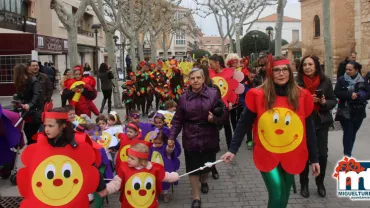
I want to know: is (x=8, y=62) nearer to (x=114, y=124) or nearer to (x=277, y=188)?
(x=114, y=124)

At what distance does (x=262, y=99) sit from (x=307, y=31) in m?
42.4

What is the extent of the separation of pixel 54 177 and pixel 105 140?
2007mm

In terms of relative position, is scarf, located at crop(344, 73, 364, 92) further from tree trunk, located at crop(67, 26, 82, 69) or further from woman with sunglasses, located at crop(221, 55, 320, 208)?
tree trunk, located at crop(67, 26, 82, 69)

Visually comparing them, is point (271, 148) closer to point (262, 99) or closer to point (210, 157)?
point (262, 99)

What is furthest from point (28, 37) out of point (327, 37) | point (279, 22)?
point (327, 37)

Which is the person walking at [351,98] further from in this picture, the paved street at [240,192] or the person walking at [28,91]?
the person walking at [28,91]

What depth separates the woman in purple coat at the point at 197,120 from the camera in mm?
5023

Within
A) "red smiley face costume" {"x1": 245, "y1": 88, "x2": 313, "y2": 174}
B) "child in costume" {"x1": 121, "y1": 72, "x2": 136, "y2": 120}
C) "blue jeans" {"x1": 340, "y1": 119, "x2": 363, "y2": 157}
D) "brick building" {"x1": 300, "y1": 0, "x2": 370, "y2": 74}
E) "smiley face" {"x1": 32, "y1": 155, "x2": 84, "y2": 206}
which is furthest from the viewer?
"brick building" {"x1": 300, "y1": 0, "x2": 370, "y2": 74}

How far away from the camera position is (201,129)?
506cm

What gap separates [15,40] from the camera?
69.7 feet

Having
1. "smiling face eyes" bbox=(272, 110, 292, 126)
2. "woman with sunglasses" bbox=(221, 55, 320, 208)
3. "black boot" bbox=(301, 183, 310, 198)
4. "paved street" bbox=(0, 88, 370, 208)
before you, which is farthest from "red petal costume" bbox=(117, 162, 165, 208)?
"black boot" bbox=(301, 183, 310, 198)

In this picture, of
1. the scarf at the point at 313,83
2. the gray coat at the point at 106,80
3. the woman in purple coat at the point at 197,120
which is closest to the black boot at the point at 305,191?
the scarf at the point at 313,83

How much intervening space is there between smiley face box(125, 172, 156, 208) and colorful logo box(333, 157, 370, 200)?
2.62 metres

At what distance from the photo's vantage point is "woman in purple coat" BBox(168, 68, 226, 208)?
5.02 m
